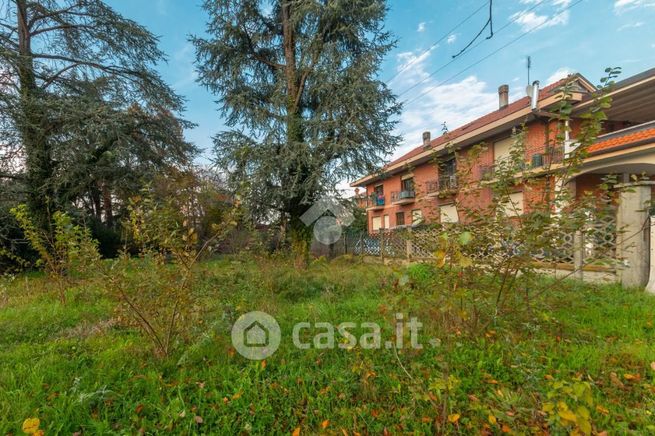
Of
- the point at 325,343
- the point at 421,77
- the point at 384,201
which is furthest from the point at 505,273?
the point at 384,201

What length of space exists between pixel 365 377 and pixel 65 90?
12.5 m

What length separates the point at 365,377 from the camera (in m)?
2.02

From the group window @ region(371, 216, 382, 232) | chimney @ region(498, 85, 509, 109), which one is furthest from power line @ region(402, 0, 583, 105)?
window @ region(371, 216, 382, 232)

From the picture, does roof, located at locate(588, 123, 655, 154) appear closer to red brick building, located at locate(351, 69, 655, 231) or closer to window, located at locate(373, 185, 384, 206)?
red brick building, located at locate(351, 69, 655, 231)

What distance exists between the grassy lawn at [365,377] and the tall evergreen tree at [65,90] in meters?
7.06

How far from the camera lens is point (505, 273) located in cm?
224

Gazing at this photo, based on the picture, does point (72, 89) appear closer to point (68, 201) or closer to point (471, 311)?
point (68, 201)

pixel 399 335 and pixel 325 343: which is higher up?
pixel 399 335

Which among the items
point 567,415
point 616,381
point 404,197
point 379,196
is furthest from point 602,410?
point 379,196

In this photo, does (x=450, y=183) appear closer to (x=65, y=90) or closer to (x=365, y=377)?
(x=365, y=377)

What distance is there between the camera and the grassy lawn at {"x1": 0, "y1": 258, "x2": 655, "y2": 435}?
1.68m

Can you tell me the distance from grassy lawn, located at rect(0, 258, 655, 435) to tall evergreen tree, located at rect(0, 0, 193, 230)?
7064mm

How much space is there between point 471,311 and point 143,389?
292cm

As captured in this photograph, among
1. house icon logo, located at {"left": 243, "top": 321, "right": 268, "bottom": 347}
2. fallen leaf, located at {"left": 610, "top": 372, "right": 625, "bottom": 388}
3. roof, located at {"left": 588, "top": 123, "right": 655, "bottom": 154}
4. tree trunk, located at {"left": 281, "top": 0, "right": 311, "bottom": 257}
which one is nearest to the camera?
fallen leaf, located at {"left": 610, "top": 372, "right": 625, "bottom": 388}
